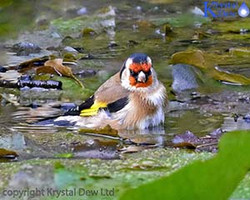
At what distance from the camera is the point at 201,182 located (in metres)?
0.93

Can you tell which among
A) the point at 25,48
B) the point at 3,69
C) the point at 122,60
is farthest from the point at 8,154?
the point at 25,48

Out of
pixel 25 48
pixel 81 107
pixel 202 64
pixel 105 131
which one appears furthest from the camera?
pixel 25 48

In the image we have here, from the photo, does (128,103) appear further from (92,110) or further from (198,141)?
(198,141)

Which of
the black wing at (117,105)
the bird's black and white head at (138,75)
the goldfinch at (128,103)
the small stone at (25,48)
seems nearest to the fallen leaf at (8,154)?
the goldfinch at (128,103)

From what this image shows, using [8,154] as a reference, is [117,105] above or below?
below

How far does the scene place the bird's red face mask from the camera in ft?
18.8

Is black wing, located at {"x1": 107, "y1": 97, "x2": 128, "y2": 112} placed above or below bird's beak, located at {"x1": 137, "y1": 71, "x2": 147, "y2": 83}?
below

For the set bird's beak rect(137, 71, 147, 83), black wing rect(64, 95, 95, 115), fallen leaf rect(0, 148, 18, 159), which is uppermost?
fallen leaf rect(0, 148, 18, 159)

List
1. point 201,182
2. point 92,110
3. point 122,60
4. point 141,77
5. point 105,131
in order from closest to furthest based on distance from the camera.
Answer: point 201,182
point 105,131
point 92,110
point 141,77
point 122,60

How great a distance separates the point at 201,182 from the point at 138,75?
193 inches

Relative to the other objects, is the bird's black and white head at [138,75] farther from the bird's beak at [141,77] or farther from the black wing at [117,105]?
the black wing at [117,105]

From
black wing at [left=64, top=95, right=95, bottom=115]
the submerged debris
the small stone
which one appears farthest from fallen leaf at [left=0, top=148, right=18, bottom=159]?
the small stone

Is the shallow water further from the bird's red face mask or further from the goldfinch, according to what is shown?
the bird's red face mask

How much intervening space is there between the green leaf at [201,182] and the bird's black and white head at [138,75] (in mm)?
4733
